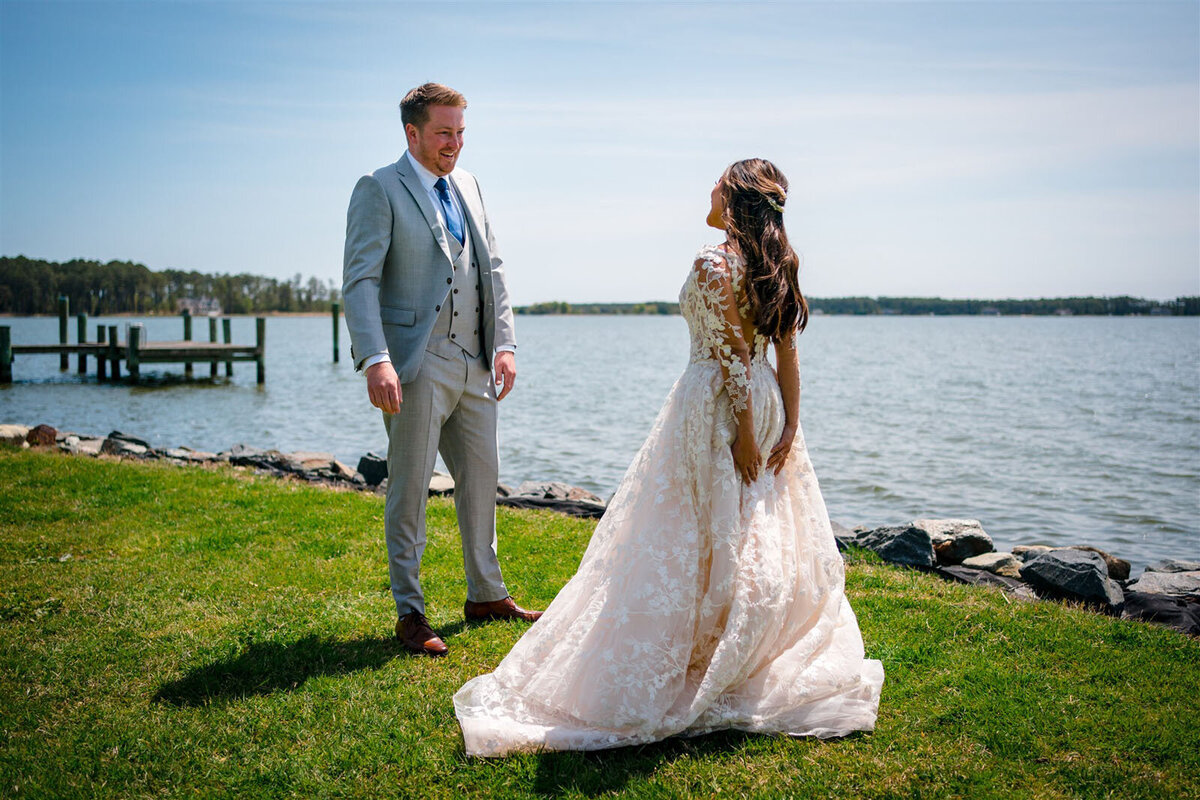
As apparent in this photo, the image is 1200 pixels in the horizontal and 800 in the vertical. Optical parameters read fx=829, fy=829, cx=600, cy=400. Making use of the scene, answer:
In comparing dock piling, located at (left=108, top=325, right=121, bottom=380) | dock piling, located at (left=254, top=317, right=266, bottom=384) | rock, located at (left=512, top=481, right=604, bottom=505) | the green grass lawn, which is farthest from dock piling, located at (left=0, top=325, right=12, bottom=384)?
the green grass lawn

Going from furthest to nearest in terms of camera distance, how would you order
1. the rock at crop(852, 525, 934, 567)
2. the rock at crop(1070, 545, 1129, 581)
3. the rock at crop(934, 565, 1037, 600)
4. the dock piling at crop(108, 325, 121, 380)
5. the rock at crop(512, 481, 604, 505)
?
the dock piling at crop(108, 325, 121, 380)
the rock at crop(512, 481, 604, 505)
the rock at crop(1070, 545, 1129, 581)
the rock at crop(852, 525, 934, 567)
the rock at crop(934, 565, 1037, 600)

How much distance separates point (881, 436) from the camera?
19.2 metres

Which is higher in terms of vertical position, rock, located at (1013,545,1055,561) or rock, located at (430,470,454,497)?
rock, located at (430,470,454,497)

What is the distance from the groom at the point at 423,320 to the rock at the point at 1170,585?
15.2 ft

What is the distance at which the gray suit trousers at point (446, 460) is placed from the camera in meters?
4.47

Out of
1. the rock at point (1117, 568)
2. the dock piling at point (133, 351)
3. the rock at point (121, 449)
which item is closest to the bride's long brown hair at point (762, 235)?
the rock at point (1117, 568)

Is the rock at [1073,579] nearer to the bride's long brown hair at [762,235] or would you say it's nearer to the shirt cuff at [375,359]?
the bride's long brown hair at [762,235]

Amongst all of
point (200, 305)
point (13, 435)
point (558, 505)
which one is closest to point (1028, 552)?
point (558, 505)

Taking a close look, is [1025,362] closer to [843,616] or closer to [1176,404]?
[1176,404]

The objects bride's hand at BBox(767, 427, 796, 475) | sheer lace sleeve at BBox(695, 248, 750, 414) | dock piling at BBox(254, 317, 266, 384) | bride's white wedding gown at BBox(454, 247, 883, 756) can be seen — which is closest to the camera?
bride's white wedding gown at BBox(454, 247, 883, 756)

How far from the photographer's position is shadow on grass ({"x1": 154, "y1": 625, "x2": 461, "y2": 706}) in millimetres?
3918

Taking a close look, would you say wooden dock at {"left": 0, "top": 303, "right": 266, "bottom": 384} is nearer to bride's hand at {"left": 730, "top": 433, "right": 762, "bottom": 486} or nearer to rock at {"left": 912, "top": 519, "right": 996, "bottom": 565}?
rock at {"left": 912, "top": 519, "right": 996, "bottom": 565}

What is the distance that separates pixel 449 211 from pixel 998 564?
16.7 ft

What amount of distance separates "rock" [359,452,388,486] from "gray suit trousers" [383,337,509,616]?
578 centimetres
